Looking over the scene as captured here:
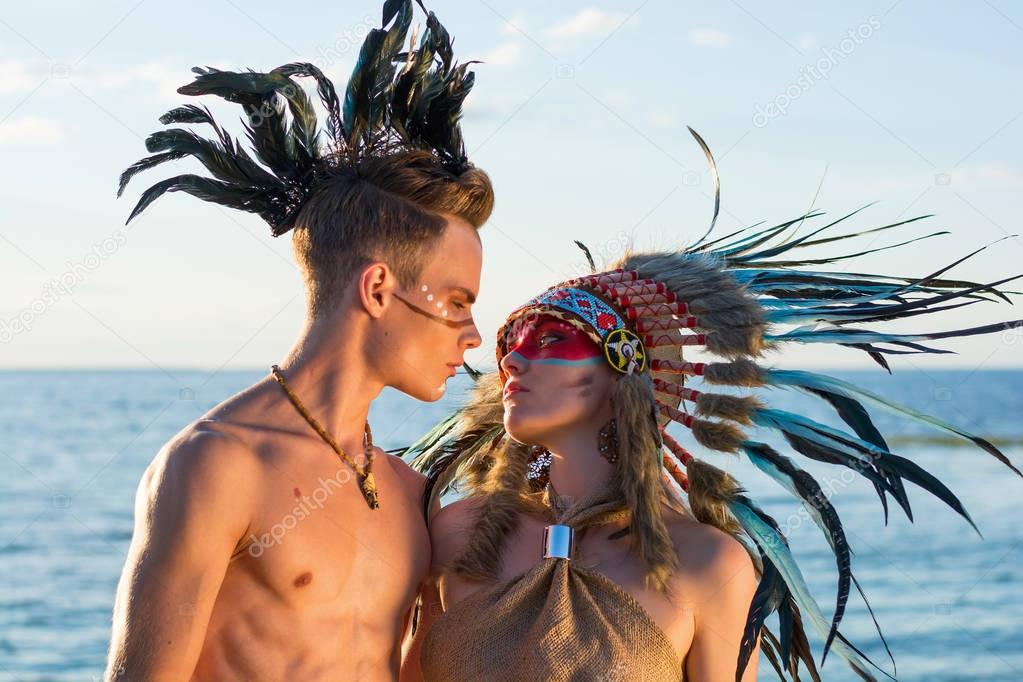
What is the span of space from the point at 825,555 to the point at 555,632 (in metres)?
13.4

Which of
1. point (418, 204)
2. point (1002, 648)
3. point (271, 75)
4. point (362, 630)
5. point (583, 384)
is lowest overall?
point (1002, 648)

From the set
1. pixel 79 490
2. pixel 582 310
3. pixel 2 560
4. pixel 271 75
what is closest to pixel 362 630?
pixel 582 310

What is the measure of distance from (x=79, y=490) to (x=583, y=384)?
2162cm

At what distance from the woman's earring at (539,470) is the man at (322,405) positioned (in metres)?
0.36

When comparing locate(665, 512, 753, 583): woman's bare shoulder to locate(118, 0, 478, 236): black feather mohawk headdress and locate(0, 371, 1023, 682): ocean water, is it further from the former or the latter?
locate(118, 0, 478, 236): black feather mohawk headdress

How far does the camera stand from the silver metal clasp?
12.0 feet

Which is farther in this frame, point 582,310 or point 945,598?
point 945,598

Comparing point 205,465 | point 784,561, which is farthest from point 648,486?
point 205,465

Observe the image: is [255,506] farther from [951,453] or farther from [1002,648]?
[951,453]

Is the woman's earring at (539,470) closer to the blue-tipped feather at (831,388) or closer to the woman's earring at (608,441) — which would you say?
the woman's earring at (608,441)

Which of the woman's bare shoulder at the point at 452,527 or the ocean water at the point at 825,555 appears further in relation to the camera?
the ocean water at the point at 825,555

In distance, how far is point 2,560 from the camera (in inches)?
651

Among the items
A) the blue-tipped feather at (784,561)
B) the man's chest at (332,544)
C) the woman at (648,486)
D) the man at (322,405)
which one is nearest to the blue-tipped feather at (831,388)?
the woman at (648,486)

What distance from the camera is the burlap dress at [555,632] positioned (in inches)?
136
